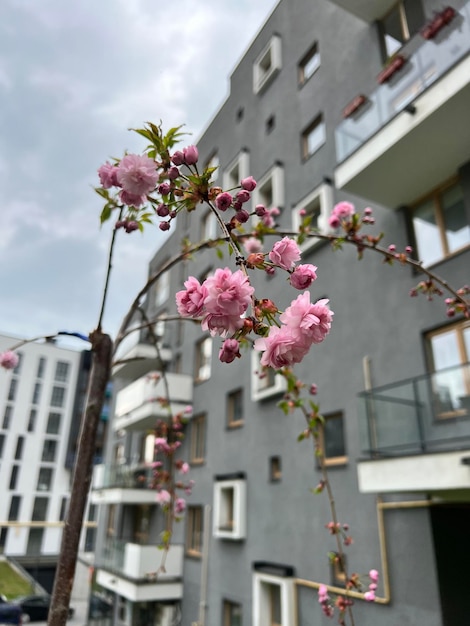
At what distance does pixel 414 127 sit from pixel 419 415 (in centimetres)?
397

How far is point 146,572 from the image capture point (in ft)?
41.0

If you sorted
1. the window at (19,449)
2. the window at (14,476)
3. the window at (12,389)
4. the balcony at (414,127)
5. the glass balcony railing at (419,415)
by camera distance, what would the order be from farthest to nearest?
1. the window at (19,449)
2. the window at (14,476)
3. the window at (12,389)
4. the balcony at (414,127)
5. the glass balcony railing at (419,415)

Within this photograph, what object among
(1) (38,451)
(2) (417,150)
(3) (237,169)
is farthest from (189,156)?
(1) (38,451)

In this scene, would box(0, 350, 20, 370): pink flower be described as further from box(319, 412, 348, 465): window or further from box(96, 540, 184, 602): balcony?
box(96, 540, 184, 602): balcony

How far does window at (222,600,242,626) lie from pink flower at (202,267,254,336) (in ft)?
35.7

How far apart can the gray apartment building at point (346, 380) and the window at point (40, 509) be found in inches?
1167

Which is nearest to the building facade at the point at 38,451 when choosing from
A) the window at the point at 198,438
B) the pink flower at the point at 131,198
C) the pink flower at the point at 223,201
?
the window at the point at 198,438

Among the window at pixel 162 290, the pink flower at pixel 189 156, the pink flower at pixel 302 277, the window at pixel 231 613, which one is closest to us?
the pink flower at pixel 302 277

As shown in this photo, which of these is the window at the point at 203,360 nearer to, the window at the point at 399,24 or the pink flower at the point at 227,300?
the window at the point at 399,24

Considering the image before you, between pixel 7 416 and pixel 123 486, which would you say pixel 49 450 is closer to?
pixel 7 416

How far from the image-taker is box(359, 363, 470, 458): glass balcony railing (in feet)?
18.8

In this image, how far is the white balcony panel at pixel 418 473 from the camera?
5.29 meters

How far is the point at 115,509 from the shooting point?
19.0 m

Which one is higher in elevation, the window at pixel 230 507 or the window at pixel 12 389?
the window at pixel 12 389
